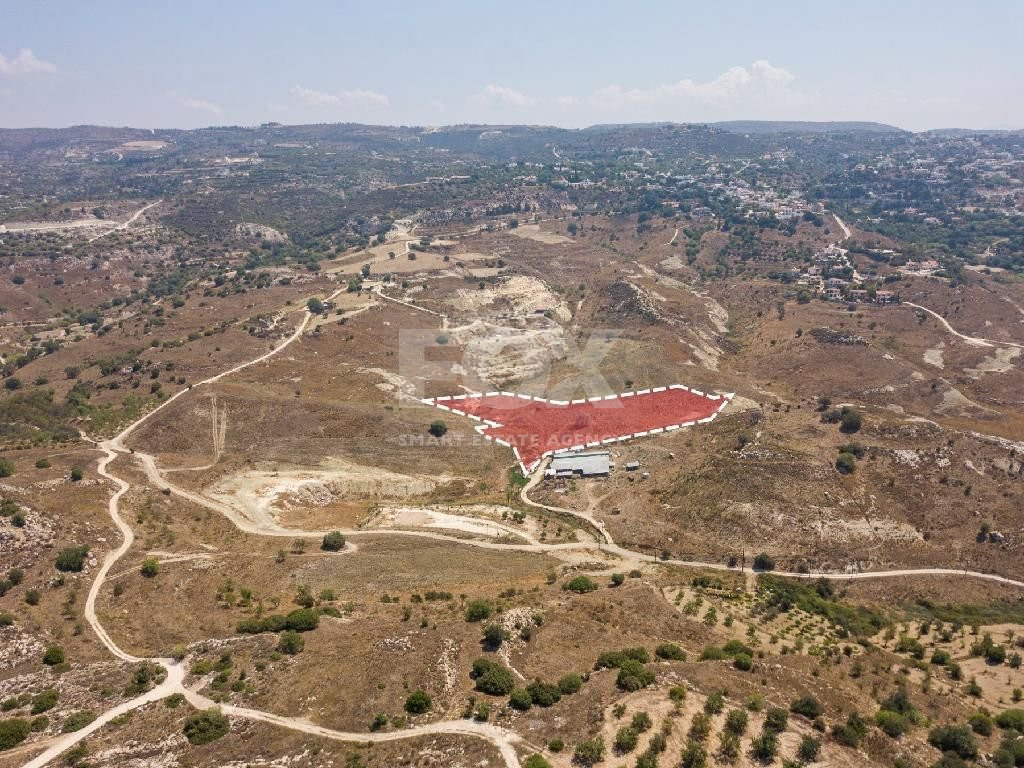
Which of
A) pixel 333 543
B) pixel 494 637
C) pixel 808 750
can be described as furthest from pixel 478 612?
pixel 808 750

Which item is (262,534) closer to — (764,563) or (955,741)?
(764,563)

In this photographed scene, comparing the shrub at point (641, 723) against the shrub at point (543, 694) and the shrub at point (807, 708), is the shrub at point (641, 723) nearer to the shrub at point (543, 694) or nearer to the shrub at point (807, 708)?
the shrub at point (543, 694)

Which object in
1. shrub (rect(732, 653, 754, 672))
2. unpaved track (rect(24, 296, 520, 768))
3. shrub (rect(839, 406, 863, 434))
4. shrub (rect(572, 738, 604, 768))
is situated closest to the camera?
shrub (rect(572, 738, 604, 768))

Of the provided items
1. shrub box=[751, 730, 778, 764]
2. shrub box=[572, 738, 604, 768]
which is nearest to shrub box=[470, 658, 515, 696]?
shrub box=[572, 738, 604, 768]

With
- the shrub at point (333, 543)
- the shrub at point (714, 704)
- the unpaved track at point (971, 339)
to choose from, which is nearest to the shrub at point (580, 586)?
the shrub at point (714, 704)

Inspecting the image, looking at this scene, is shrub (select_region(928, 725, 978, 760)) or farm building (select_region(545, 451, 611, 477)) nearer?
shrub (select_region(928, 725, 978, 760))

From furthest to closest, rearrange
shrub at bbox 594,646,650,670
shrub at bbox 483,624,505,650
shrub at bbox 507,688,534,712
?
shrub at bbox 483,624,505,650 < shrub at bbox 594,646,650,670 < shrub at bbox 507,688,534,712

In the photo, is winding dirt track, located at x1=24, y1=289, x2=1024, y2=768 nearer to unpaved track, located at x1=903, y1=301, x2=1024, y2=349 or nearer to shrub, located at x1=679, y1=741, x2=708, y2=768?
shrub, located at x1=679, y1=741, x2=708, y2=768

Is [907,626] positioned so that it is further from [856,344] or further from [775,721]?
[856,344]
